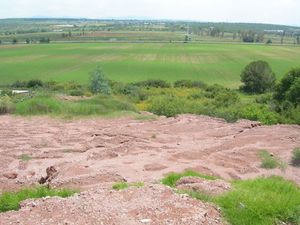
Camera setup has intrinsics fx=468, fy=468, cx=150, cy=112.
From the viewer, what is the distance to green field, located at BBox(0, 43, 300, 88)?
73250 millimetres

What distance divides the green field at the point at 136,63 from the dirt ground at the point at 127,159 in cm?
4141

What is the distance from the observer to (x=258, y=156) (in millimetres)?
19172

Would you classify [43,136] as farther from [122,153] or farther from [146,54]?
[146,54]

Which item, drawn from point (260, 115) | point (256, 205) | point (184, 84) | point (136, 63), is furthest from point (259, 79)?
point (256, 205)

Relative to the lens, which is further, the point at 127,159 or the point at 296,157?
the point at 296,157

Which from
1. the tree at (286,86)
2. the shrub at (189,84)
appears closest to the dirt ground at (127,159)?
the tree at (286,86)

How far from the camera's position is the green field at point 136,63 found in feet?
240

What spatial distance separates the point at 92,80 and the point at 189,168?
102 feet

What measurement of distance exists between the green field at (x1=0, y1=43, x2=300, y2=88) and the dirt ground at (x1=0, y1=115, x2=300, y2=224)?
4141cm

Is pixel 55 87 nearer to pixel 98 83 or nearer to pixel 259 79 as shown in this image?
pixel 98 83

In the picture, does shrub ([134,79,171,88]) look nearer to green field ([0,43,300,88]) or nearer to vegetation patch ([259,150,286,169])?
green field ([0,43,300,88])

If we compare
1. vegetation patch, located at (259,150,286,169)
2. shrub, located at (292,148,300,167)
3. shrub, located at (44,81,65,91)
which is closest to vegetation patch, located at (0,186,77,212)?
vegetation patch, located at (259,150,286,169)

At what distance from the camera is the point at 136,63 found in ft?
286

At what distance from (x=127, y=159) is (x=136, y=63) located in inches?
2748
